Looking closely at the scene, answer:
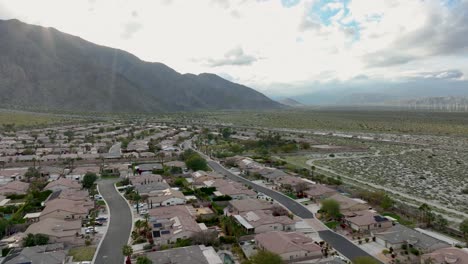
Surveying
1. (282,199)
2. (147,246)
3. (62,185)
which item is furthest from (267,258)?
(62,185)

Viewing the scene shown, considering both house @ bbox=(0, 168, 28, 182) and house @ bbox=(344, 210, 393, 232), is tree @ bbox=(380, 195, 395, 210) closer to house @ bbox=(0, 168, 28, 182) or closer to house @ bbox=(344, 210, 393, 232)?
house @ bbox=(344, 210, 393, 232)

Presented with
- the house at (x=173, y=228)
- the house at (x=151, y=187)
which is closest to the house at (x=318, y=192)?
the house at (x=173, y=228)

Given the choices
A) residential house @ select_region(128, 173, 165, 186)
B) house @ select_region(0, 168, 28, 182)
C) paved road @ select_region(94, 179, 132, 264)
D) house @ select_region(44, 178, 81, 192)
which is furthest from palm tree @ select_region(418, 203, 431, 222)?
house @ select_region(0, 168, 28, 182)

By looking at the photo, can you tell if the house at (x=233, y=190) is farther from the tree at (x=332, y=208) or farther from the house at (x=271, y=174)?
the tree at (x=332, y=208)

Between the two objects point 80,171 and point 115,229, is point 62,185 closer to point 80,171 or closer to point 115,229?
point 80,171

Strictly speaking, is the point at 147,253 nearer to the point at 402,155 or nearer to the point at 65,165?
the point at 65,165

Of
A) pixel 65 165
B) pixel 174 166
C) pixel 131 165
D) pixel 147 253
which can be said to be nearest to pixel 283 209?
pixel 147 253

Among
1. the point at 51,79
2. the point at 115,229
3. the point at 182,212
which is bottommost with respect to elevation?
the point at 115,229
